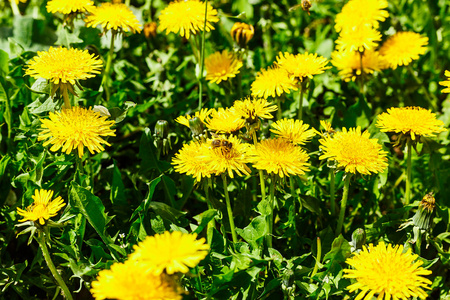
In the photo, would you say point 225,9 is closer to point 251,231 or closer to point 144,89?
point 144,89

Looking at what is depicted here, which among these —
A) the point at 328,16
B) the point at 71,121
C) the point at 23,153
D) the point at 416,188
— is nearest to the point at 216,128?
the point at 71,121

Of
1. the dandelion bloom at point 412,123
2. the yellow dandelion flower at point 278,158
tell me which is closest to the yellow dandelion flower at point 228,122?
the yellow dandelion flower at point 278,158

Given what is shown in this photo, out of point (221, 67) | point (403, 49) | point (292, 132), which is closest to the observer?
point (292, 132)

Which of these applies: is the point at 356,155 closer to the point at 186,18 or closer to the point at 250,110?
the point at 250,110

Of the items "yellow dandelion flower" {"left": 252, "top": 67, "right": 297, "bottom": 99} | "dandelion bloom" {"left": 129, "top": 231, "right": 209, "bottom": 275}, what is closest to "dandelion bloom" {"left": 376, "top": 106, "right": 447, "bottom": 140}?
"yellow dandelion flower" {"left": 252, "top": 67, "right": 297, "bottom": 99}

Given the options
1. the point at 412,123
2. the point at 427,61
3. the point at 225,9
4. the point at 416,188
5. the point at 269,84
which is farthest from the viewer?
the point at 225,9

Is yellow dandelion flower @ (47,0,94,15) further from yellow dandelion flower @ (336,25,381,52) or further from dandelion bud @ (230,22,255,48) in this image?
yellow dandelion flower @ (336,25,381,52)

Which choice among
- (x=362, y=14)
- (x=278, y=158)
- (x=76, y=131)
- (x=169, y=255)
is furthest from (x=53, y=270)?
(x=362, y=14)
